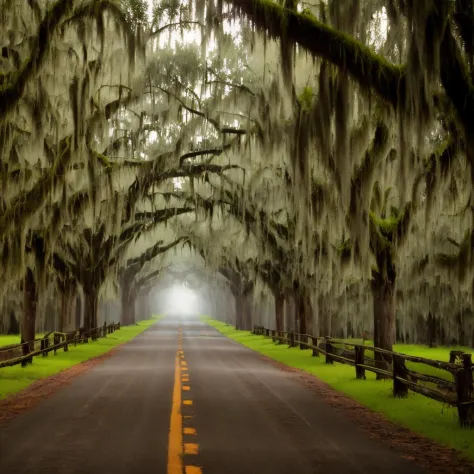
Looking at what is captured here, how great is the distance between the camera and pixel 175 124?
2320 cm

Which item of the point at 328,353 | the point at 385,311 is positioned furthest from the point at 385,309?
the point at 328,353

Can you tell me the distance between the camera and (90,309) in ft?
119

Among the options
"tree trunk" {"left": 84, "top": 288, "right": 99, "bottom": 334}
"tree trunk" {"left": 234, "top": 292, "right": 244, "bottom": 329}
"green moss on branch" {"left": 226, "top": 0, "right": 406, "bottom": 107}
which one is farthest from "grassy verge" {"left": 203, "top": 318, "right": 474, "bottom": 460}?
"tree trunk" {"left": 234, "top": 292, "right": 244, "bottom": 329}

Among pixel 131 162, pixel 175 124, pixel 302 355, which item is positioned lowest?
pixel 302 355

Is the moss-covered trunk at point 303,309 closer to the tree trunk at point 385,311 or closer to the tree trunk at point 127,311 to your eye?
the tree trunk at point 385,311

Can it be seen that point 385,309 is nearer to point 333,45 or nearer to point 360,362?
point 360,362

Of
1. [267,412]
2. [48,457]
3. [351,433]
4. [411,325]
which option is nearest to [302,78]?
[267,412]

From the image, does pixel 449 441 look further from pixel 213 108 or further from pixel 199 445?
pixel 213 108

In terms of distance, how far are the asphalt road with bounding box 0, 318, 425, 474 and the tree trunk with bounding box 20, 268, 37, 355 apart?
8487mm

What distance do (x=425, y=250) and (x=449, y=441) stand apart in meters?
17.0

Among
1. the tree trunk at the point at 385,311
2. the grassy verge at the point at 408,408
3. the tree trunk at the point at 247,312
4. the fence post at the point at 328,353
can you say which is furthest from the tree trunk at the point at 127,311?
the tree trunk at the point at 385,311

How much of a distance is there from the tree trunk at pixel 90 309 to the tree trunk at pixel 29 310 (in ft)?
33.1

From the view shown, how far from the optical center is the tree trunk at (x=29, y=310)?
76.6 ft

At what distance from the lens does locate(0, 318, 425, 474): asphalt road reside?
706 cm
